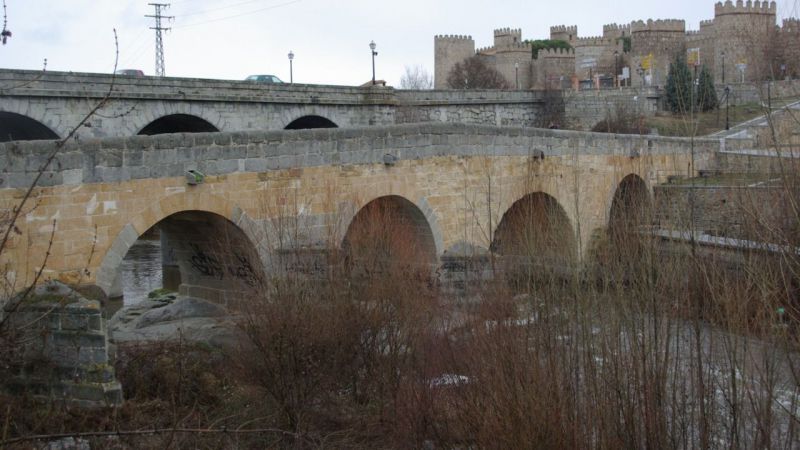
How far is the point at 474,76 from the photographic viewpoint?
56.2 m

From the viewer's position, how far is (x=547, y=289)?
30.6 feet

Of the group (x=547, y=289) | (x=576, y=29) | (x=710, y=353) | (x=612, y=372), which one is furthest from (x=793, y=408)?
(x=576, y=29)

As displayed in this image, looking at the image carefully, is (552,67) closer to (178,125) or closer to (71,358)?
(178,125)

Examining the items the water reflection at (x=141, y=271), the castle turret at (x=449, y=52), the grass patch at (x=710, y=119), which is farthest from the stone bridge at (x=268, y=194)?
the castle turret at (x=449, y=52)

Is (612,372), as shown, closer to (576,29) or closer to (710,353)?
(710,353)

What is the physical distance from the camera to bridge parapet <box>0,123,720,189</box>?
10289 mm

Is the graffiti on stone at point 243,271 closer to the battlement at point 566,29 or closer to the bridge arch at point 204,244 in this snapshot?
the bridge arch at point 204,244

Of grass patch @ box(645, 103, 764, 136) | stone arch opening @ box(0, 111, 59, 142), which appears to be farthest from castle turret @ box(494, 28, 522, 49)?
stone arch opening @ box(0, 111, 59, 142)

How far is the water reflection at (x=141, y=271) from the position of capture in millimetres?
21547

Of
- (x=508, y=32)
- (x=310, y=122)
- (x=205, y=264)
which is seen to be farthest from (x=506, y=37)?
(x=205, y=264)

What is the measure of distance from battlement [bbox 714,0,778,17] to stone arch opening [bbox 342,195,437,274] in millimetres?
39694

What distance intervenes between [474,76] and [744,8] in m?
16.4

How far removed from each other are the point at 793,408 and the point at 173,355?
723 centimetres

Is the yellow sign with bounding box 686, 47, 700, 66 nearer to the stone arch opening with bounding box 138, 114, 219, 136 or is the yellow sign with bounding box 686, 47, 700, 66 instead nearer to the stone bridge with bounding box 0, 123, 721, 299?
the stone arch opening with bounding box 138, 114, 219, 136
